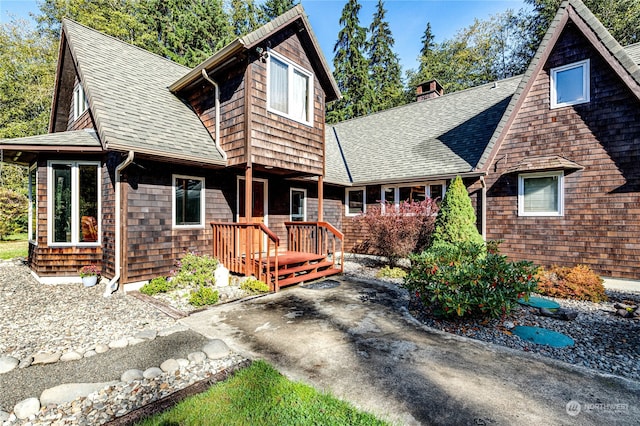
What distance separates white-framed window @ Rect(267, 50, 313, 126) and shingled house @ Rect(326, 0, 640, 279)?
4.15 metres

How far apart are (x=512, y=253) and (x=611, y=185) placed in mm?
2757

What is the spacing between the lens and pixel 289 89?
7785 millimetres

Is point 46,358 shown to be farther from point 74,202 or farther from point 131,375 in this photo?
point 74,202

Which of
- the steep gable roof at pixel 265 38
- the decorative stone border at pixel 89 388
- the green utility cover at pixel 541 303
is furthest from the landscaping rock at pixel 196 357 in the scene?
the steep gable roof at pixel 265 38

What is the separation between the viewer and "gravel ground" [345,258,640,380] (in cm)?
343

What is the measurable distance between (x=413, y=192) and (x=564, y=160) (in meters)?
4.20

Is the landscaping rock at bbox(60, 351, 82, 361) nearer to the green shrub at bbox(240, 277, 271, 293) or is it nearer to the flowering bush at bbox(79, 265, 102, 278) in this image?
the green shrub at bbox(240, 277, 271, 293)

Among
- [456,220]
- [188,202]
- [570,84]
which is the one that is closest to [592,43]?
[570,84]

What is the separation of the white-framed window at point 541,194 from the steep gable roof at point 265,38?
624 cm

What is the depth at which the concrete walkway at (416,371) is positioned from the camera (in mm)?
2475

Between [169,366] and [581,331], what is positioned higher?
[169,366]

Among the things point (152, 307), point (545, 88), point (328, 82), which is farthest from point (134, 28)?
point (545, 88)

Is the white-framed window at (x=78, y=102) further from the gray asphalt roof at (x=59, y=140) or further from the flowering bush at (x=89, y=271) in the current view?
the flowering bush at (x=89, y=271)

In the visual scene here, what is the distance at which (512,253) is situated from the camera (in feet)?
27.6
